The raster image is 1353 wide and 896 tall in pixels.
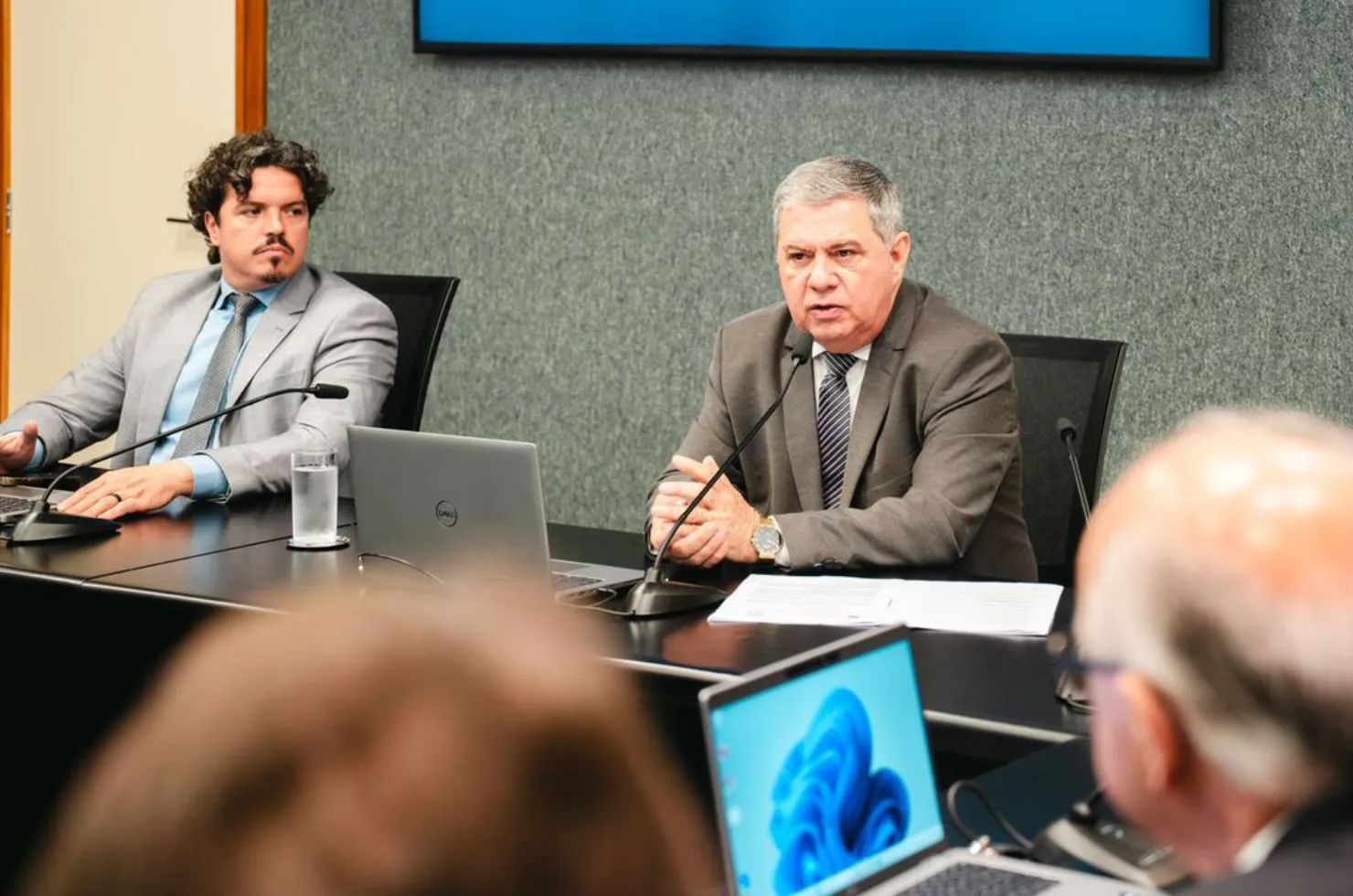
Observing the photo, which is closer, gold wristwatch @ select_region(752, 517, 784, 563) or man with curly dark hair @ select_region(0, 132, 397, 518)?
gold wristwatch @ select_region(752, 517, 784, 563)

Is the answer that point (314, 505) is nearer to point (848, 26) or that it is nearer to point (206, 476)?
point (206, 476)

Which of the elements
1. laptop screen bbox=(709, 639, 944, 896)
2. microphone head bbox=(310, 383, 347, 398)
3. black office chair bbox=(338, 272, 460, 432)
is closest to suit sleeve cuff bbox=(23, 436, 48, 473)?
black office chair bbox=(338, 272, 460, 432)

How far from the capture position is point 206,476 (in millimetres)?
2551

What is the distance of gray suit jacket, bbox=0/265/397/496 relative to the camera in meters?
2.69

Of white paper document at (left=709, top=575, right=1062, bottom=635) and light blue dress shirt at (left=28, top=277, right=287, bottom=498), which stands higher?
light blue dress shirt at (left=28, top=277, right=287, bottom=498)

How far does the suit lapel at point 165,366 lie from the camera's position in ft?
9.55

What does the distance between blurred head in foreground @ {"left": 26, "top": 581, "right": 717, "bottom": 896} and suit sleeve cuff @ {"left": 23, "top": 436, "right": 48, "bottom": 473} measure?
2.56 metres

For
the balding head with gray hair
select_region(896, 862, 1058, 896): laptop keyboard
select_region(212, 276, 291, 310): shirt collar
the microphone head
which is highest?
the balding head with gray hair

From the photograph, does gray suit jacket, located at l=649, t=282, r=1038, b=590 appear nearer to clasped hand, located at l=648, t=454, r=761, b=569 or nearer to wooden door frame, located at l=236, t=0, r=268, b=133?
clasped hand, located at l=648, t=454, r=761, b=569

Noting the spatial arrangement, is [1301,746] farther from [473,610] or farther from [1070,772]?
[1070,772]

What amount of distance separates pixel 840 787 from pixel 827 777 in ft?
0.07

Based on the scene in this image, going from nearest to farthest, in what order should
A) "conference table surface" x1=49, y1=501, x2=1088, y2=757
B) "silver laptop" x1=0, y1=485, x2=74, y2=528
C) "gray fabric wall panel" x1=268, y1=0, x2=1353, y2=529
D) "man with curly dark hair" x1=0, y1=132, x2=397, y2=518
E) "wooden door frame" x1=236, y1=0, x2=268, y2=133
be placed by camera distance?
"conference table surface" x1=49, y1=501, x2=1088, y2=757 → "silver laptop" x1=0, y1=485, x2=74, y2=528 → "man with curly dark hair" x1=0, y1=132, x2=397, y2=518 → "gray fabric wall panel" x1=268, y1=0, x2=1353, y2=529 → "wooden door frame" x1=236, y1=0, x2=268, y2=133

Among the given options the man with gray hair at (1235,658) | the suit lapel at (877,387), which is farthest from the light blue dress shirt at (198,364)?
the man with gray hair at (1235,658)

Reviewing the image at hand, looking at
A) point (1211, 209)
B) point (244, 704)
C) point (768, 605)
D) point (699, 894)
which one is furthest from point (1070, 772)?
point (1211, 209)
